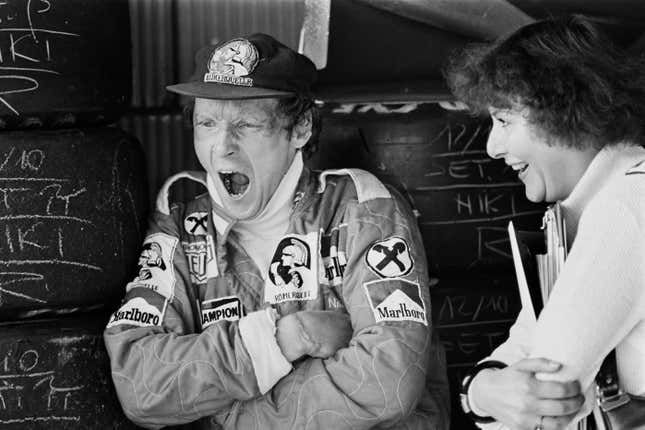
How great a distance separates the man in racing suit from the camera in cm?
208

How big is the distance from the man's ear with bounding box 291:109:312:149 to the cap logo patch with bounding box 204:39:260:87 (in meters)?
0.18

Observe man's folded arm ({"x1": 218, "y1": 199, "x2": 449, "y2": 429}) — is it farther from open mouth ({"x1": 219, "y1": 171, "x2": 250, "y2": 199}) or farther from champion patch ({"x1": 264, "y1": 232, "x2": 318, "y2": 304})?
open mouth ({"x1": 219, "y1": 171, "x2": 250, "y2": 199})

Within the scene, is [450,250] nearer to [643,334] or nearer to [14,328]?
[643,334]

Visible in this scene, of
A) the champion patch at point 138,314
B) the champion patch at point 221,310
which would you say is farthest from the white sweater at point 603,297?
the champion patch at point 138,314

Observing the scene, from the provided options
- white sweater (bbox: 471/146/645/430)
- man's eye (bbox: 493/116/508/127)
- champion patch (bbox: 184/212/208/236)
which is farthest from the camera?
champion patch (bbox: 184/212/208/236)

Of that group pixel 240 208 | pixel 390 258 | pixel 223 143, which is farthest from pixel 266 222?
pixel 390 258

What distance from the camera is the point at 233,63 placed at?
7.38ft

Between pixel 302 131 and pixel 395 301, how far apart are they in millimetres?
495

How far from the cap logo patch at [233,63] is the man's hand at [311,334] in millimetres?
538

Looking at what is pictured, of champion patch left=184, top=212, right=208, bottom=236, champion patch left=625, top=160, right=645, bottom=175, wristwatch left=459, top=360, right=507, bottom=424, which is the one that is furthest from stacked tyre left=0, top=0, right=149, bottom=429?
champion patch left=625, top=160, right=645, bottom=175

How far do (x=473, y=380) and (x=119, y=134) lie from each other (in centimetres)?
100

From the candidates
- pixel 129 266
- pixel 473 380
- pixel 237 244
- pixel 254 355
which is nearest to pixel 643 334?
pixel 473 380

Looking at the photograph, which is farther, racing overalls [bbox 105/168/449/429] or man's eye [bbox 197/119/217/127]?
man's eye [bbox 197/119/217/127]

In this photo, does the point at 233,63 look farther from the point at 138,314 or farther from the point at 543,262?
the point at 543,262
